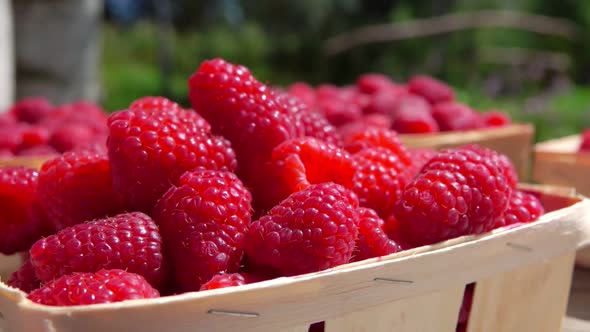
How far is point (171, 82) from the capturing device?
3729 mm

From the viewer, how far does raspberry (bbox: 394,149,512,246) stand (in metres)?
0.71

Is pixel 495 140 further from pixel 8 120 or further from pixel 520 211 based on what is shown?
pixel 8 120

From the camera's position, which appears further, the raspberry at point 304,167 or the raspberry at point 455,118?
the raspberry at point 455,118

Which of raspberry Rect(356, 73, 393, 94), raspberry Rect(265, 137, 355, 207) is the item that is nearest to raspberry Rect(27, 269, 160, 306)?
raspberry Rect(265, 137, 355, 207)

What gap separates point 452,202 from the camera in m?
0.71

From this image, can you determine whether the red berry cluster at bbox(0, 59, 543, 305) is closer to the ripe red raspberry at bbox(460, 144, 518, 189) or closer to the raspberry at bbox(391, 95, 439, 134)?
the ripe red raspberry at bbox(460, 144, 518, 189)

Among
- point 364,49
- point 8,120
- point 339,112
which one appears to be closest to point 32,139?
point 8,120

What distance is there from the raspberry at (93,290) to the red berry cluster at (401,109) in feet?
2.58

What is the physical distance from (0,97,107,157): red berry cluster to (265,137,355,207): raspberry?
1.74ft

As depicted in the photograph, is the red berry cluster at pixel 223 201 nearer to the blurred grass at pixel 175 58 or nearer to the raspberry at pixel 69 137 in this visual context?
the raspberry at pixel 69 137

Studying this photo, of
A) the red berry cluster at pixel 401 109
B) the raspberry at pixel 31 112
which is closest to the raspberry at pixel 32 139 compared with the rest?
the raspberry at pixel 31 112

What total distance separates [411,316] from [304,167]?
19 centimetres

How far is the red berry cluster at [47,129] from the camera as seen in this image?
137cm

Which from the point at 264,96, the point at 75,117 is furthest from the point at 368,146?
the point at 75,117
